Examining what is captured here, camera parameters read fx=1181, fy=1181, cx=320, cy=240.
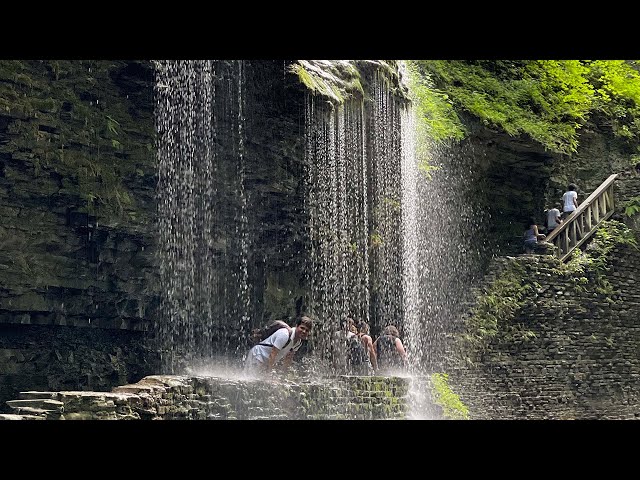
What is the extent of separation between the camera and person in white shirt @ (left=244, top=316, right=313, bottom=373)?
16562 millimetres

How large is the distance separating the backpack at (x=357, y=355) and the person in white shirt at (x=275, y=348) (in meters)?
3.18

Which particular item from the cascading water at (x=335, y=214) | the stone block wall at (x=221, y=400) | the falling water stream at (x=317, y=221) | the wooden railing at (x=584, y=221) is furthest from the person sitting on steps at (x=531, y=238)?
the stone block wall at (x=221, y=400)

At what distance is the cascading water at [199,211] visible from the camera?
19969 mm

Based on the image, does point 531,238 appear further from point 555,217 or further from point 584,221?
point 584,221

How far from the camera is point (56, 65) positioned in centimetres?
1877

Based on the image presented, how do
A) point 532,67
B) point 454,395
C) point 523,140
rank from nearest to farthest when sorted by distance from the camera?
point 454,395 → point 523,140 → point 532,67

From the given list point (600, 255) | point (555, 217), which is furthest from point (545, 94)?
point (600, 255)

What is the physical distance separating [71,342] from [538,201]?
11260 mm

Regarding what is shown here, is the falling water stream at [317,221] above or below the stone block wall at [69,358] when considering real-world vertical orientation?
above

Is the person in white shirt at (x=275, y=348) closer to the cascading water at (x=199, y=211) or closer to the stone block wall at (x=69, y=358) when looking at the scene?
the stone block wall at (x=69, y=358)

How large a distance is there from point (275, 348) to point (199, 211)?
180 inches

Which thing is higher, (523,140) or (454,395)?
(523,140)
